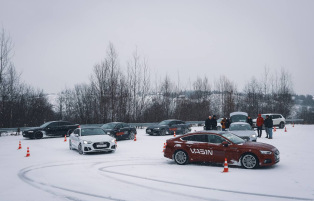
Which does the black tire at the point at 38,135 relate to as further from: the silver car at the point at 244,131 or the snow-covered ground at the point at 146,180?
the silver car at the point at 244,131

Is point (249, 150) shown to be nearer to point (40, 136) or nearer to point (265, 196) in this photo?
point (265, 196)

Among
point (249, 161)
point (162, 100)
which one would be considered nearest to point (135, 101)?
point (162, 100)

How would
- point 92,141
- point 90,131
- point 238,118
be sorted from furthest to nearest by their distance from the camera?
point 238,118 < point 90,131 < point 92,141

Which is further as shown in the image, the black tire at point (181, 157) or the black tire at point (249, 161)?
the black tire at point (181, 157)

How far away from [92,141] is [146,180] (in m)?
6.57

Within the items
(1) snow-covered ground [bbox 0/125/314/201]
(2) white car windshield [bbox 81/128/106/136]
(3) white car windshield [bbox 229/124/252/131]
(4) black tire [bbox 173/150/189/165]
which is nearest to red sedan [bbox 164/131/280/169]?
(4) black tire [bbox 173/150/189/165]

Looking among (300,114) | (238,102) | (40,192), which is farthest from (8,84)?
(300,114)

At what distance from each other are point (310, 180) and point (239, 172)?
2239 mm

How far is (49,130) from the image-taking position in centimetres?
2514

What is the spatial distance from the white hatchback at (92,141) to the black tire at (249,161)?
7.04 m

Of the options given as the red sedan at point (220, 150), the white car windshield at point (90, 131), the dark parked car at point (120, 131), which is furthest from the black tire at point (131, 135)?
the red sedan at point (220, 150)

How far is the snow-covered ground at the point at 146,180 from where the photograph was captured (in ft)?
23.4

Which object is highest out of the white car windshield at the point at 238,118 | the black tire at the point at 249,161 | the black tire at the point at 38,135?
the white car windshield at the point at 238,118

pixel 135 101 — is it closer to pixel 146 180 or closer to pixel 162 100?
pixel 162 100
